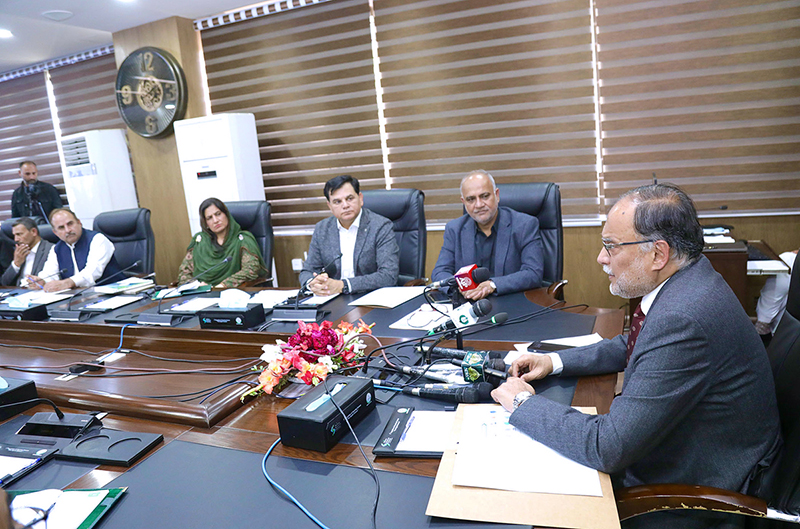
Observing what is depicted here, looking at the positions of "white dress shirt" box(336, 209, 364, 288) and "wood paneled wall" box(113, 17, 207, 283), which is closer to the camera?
"white dress shirt" box(336, 209, 364, 288)

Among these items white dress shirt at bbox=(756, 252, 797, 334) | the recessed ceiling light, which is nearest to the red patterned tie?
white dress shirt at bbox=(756, 252, 797, 334)

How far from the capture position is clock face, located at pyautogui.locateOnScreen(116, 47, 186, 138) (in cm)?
436

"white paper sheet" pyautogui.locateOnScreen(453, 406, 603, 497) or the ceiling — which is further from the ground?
the ceiling

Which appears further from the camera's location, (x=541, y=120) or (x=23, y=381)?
(x=541, y=120)

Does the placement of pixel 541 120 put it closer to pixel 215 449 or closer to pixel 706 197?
pixel 706 197

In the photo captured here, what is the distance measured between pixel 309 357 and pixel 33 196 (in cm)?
541

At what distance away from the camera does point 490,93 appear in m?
3.67

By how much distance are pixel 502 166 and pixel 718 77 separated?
1411 mm

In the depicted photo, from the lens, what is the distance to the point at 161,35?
4371mm

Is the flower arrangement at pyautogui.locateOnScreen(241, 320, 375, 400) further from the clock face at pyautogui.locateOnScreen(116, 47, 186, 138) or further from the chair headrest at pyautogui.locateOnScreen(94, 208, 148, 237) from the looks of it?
the clock face at pyautogui.locateOnScreen(116, 47, 186, 138)

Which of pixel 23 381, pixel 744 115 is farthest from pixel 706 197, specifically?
pixel 23 381

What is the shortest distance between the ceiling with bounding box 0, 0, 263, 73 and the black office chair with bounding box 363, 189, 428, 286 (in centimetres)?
238

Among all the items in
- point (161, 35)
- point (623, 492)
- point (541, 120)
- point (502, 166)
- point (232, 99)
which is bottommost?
point (623, 492)

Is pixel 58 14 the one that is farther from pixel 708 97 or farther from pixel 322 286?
pixel 708 97
